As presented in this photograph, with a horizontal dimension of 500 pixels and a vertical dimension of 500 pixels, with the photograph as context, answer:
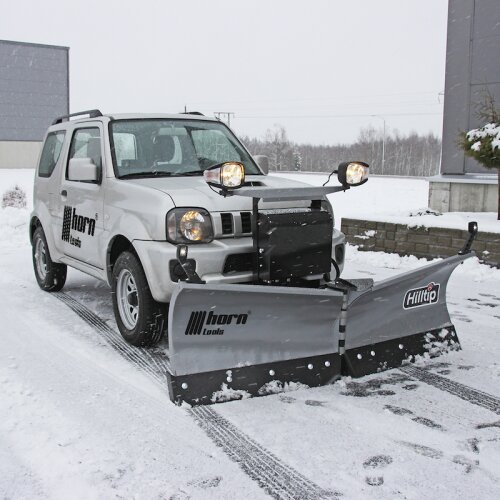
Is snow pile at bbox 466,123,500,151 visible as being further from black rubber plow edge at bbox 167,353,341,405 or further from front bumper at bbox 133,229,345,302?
A: black rubber plow edge at bbox 167,353,341,405

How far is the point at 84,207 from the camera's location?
5.45 meters

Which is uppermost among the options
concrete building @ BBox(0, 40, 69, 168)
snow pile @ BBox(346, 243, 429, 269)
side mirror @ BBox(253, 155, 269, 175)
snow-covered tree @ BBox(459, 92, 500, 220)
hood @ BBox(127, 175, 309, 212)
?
concrete building @ BBox(0, 40, 69, 168)

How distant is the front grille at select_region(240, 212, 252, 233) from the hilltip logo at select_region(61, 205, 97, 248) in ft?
5.07

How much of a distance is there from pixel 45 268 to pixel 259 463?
4577 millimetres

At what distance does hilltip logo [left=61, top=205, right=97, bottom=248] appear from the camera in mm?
5348

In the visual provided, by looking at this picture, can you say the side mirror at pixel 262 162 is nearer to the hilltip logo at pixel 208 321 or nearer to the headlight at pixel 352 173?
the headlight at pixel 352 173

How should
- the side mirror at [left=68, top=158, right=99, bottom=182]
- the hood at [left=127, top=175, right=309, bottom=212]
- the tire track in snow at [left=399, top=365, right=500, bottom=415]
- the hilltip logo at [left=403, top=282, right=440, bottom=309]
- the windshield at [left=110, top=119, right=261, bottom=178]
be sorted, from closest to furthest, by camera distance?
the tire track in snow at [left=399, top=365, right=500, bottom=415], the hood at [left=127, top=175, right=309, bottom=212], the hilltip logo at [left=403, top=282, right=440, bottom=309], the side mirror at [left=68, top=158, right=99, bottom=182], the windshield at [left=110, top=119, right=261, bottom=178]

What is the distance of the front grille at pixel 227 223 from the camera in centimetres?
434

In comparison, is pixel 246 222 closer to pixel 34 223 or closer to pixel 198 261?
pixel 198 261

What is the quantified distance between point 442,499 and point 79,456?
177cm

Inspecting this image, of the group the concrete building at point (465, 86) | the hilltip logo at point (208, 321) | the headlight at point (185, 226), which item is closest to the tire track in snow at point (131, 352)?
the hilltip logo at point (208, 321)

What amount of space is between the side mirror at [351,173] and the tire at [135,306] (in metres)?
1.63

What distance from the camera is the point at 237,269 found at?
14.1 ft

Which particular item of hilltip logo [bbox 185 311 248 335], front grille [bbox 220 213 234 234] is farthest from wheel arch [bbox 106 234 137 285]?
hilltip logo [bbox 185 311 248 335]
